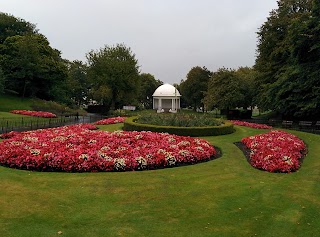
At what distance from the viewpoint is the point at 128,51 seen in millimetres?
57750

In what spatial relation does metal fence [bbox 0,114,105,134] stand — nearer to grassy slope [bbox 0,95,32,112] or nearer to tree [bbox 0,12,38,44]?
grassy slope [bbox 0,95,32,112]

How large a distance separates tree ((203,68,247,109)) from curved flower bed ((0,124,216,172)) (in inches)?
1269

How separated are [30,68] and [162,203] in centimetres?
4225

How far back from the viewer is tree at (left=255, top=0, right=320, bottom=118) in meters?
28.0

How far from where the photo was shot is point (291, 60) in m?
32.3

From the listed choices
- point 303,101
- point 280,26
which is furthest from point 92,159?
point 280,26

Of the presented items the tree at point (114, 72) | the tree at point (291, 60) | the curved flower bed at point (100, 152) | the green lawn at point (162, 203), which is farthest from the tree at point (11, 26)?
the green lawn at point (162, 203)

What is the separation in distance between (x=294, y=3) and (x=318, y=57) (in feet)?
38.5

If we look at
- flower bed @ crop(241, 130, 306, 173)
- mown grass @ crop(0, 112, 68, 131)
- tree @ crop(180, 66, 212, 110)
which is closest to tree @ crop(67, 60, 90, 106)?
tree @ crop(180, 66, 212, 110)

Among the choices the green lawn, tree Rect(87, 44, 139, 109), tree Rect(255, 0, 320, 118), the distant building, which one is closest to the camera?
the green lawn

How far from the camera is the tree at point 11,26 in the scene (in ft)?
184

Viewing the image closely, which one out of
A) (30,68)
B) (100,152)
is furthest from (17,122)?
(100,152)

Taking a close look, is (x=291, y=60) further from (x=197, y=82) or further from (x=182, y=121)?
(x=197, y=82)

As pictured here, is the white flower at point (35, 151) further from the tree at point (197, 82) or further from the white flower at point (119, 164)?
the tree at point (197, 82)
